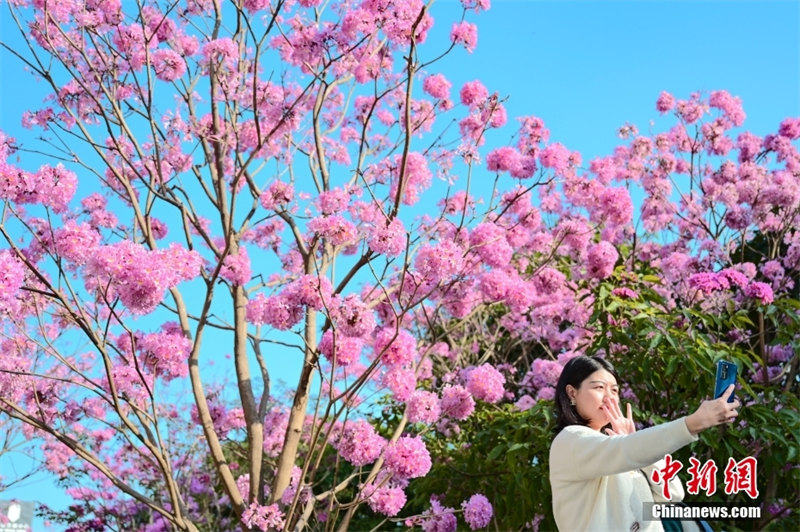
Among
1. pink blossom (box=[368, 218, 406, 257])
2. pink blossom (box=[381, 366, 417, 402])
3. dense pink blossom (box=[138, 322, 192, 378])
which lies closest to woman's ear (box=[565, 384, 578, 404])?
pink blossom (box=[368, 218, 406, 257])

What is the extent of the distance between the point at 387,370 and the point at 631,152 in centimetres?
405

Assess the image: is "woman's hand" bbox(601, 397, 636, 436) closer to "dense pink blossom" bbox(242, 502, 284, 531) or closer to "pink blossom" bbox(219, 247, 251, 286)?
"dense pink blossom" bbox(242, 502, 284, 531)

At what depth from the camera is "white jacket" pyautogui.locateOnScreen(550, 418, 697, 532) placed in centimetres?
208

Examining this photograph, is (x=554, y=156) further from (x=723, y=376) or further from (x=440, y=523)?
(x=723, y=376)

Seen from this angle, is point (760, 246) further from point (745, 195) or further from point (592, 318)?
point (592, 318)

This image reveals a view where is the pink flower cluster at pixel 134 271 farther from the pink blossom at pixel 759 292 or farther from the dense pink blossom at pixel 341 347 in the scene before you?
the pink blossom at pixel 759 292

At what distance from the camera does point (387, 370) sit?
163 inches

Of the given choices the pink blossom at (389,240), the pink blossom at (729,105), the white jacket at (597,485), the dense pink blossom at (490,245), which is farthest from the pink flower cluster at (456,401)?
the pink blossom at (729,105)

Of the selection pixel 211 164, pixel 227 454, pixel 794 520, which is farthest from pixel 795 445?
pixel 227 454

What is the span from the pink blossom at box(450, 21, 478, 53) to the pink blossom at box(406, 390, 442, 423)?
1953 millimetres

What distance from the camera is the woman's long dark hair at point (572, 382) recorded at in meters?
2.43

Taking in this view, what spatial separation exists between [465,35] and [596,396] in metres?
2.93

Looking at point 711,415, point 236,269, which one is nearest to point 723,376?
point 711,415

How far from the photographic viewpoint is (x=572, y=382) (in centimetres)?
247
